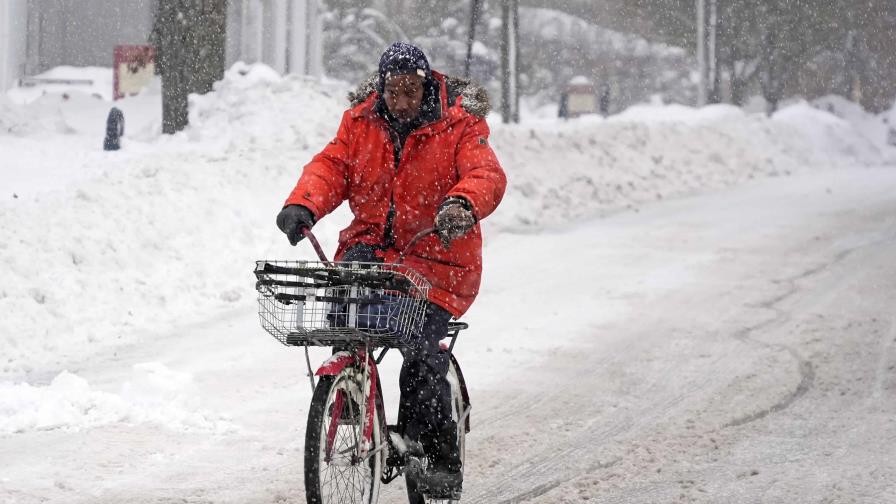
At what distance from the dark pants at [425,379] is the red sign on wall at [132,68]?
18781mm

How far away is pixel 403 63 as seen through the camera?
189 inches

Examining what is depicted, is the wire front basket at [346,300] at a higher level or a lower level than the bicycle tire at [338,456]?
higher

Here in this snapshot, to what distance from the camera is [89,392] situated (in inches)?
284

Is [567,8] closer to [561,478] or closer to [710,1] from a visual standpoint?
[710,1]

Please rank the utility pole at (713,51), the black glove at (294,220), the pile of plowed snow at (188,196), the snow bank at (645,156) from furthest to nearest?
the utility pole at (713,51) → the snow bank at (645,156) → the pile of plowed snow at (188,196) → the black glove at (294,220)

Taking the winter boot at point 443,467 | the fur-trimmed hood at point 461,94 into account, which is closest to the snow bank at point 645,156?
the fur-trimmed hood at point 461,94

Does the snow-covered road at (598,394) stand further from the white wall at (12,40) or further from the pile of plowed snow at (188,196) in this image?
the white wall at (12,40)

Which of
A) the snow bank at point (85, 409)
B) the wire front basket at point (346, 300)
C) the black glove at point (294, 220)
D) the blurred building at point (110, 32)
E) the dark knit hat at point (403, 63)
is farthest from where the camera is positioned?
the blurred building at point (110, 32)

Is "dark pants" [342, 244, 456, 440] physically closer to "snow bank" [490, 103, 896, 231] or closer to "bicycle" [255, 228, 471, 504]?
"bicycle" [255, 228, 471, 504]

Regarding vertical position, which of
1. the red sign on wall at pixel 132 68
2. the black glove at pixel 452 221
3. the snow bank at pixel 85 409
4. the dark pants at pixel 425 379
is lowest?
the snow bank at pixel 85 409

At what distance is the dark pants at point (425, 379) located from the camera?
4836 mm

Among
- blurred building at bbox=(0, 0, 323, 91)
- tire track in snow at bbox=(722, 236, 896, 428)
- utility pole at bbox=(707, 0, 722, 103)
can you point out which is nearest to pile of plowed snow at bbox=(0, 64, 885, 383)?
tire track in snow at bbox=(722, 236, 896, 428)

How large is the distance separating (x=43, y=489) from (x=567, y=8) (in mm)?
49714

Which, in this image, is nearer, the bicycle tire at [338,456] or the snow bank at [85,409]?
the bicycle tire at [338,456]
